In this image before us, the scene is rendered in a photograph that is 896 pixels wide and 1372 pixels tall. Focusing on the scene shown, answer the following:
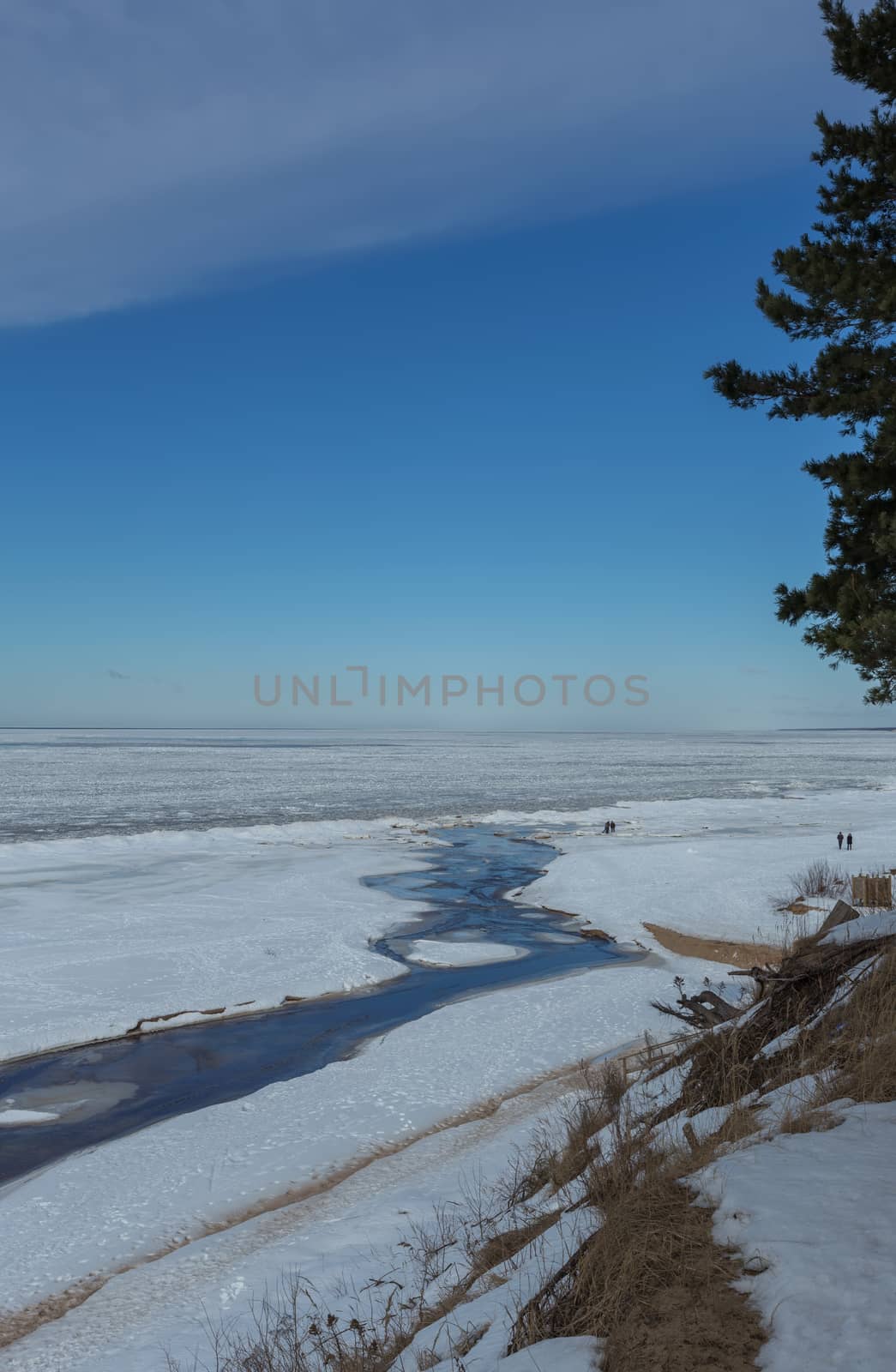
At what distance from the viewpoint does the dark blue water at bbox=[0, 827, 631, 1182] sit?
28.1 ft

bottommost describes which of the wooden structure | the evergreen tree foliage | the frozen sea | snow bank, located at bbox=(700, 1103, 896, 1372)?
the frozen sea

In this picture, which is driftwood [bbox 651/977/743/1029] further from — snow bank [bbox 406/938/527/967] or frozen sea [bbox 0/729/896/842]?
frozen sea [bbox 0/729/896/842]

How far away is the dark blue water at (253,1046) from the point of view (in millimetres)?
8555

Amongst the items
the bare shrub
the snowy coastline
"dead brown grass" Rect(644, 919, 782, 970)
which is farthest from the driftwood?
the bare shrub

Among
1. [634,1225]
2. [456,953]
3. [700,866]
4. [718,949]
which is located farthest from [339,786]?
[634,1225]

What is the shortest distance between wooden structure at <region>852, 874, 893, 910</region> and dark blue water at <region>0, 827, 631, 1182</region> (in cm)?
393

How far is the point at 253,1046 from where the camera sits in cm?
1075

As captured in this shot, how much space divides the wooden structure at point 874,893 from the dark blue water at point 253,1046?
12.9 ft

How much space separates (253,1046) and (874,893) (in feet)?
33.0

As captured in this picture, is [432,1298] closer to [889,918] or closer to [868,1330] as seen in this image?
[868,1330]

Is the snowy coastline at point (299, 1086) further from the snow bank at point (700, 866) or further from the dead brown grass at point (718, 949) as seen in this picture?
the dead brown grass at point (718, 949)

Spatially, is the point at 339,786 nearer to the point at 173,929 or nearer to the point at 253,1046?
the point at 173,929

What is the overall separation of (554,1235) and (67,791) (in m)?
44.7

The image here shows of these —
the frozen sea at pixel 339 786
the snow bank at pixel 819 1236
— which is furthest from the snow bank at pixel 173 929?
the snow bank at pixel 819 1236
